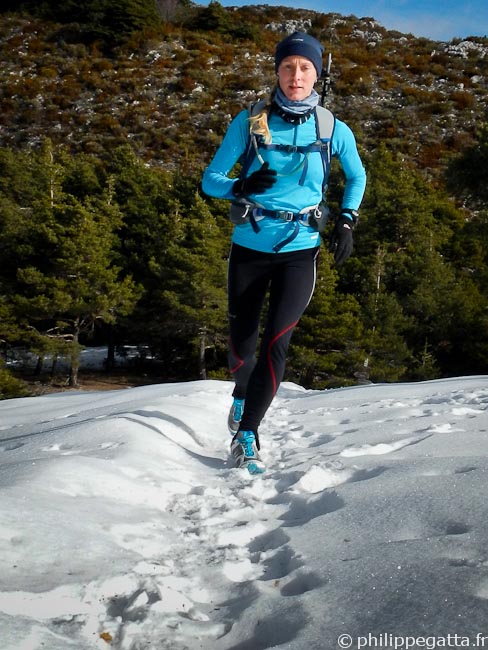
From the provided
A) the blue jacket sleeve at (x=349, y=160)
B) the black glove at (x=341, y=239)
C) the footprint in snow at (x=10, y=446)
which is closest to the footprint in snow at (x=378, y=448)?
the black glove at (x=341, y=239)

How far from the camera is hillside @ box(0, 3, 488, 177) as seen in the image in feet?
107

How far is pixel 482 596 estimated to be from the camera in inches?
42.0

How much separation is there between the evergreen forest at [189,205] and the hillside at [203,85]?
0.16 m

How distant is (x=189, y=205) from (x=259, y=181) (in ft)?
76.4

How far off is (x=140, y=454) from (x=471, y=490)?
1641 mm

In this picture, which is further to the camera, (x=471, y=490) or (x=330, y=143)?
(x=330, y=143)

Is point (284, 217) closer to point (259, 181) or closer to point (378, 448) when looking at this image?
point (259, 181)

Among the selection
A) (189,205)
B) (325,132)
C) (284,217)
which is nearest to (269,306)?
(284,217)

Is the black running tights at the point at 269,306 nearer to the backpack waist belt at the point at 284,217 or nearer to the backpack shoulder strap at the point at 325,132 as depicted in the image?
the backpack waist belt at the point at 284,217

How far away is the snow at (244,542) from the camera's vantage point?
111 cm

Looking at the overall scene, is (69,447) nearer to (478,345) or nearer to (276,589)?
(276,589)

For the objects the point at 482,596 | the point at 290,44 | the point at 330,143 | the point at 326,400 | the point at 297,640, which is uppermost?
the point at 290,44

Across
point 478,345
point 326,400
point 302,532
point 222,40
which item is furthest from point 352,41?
point 302,532

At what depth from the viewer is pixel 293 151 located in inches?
109
